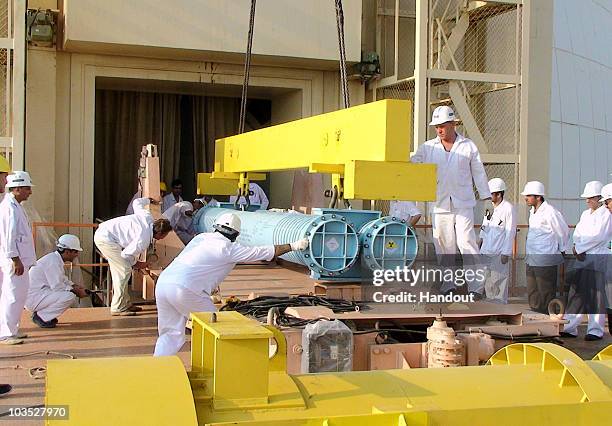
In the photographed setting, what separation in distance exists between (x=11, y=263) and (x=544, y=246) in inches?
216

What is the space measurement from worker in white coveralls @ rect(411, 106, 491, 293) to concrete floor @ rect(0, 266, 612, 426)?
1446 millimetres

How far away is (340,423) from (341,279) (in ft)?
15.5

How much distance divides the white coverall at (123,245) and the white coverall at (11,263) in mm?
1298

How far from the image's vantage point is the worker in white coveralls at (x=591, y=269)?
26.8 feet

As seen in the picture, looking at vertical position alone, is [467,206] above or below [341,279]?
above

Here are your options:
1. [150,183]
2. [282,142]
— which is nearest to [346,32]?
[150,183]

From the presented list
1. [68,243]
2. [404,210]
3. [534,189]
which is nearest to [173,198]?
[404,210]

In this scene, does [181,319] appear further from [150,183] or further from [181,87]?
[181,87]

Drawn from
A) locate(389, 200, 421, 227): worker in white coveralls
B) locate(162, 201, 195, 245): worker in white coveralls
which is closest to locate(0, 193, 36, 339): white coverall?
locate(389, 200, 421, 227): worker in white coveralls

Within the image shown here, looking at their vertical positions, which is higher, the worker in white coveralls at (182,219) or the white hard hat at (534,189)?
the white hard hat at (534,189)

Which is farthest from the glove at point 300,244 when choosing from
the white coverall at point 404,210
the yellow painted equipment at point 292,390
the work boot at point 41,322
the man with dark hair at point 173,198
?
the man with dark hair at point 173,198

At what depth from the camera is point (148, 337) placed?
7.31 metres

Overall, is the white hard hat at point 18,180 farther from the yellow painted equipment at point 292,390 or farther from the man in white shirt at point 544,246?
the man in white shirt at point 544,246

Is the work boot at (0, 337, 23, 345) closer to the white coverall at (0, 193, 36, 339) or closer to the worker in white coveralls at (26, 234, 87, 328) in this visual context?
the white coverall at (0, 193, 36, 339)
